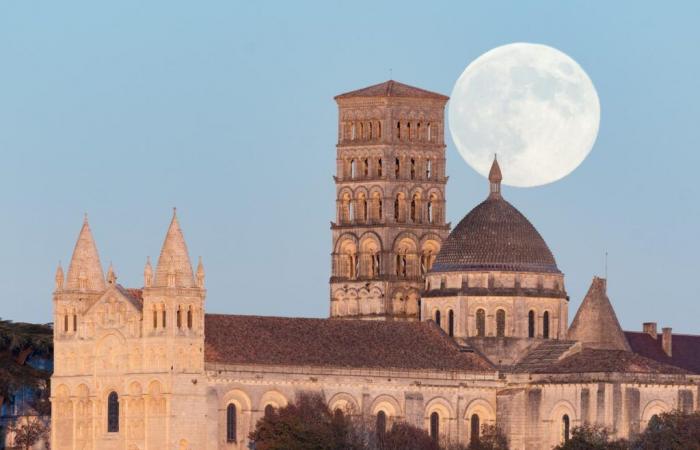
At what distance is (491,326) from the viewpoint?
167m

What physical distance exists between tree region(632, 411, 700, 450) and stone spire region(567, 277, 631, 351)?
8658 millimetres

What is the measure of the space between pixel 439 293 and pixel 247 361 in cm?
1492

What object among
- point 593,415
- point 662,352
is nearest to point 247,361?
point 593,415

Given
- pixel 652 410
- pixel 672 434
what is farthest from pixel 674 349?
pixel 672 434

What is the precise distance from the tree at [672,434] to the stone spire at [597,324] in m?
8.66

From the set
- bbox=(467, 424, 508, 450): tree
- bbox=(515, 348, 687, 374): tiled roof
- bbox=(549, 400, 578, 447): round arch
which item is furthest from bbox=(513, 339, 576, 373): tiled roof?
bbox=(467, 424, 508, 450): tree

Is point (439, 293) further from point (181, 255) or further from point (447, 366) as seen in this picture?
point (181, 255)

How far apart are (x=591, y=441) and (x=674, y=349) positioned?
22.1 metres

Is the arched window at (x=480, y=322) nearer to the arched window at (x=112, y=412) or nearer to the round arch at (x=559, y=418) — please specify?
the round arch at (x=559, y=418)

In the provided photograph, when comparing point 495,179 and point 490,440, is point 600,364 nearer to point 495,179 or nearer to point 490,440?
point 490,440

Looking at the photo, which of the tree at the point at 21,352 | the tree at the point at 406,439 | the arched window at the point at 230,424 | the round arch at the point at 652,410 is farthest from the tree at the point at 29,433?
the round arch at the point at 652,410

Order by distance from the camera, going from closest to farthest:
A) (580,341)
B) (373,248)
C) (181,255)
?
(181,255) → (580,341) → (373,248)

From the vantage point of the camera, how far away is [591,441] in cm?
15550

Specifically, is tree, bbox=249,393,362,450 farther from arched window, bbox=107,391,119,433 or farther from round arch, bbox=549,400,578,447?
round arch, bbox=549,400,578,447
